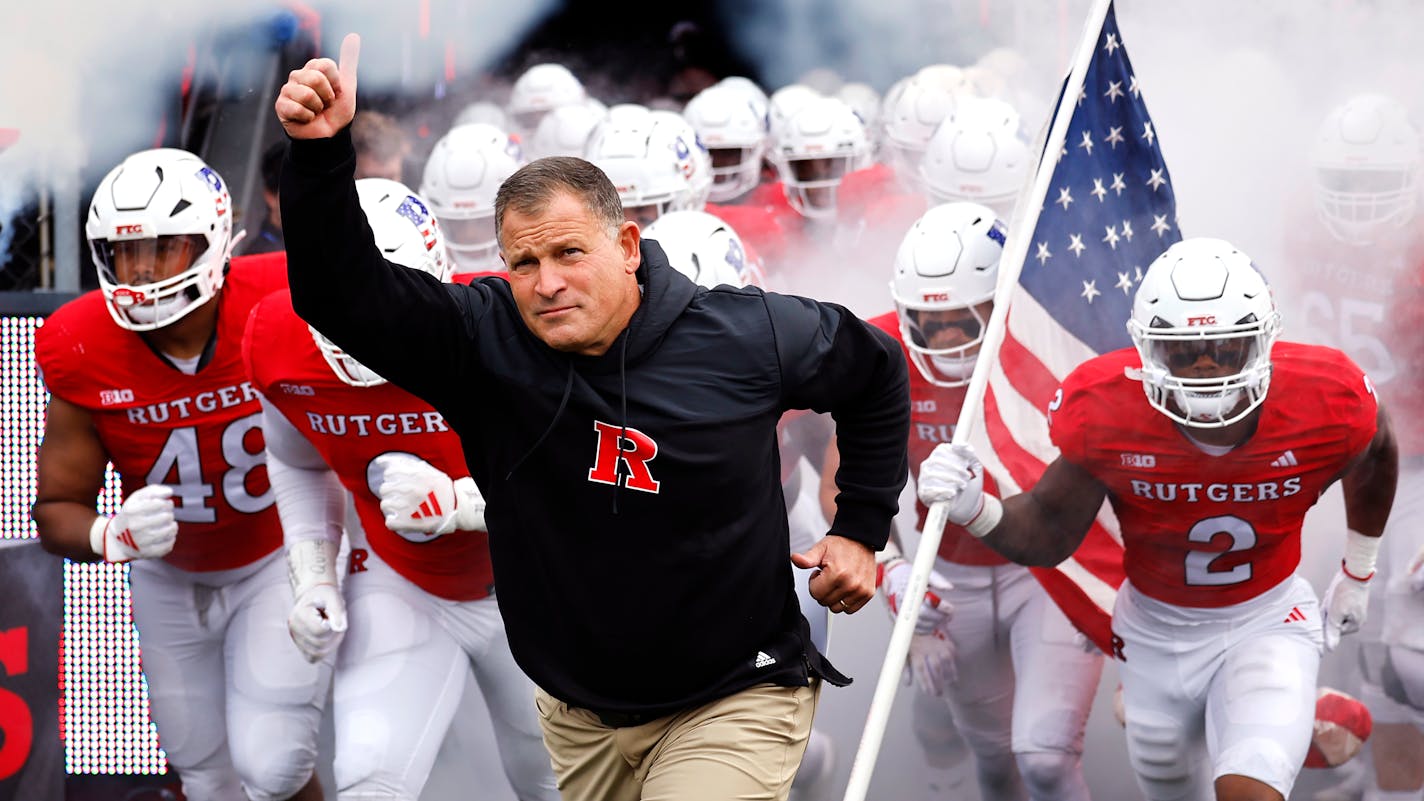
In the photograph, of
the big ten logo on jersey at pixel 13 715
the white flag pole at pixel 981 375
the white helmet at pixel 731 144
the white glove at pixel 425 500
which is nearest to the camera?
the white flag pole at pixel 981 375

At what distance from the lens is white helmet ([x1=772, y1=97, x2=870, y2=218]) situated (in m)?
6.99

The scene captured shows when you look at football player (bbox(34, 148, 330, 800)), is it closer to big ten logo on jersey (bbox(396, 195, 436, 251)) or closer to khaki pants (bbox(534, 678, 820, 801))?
big ten logo on jersey (bbox(396, 195, 436, 251))

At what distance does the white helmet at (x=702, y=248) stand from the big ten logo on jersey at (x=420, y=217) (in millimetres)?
559

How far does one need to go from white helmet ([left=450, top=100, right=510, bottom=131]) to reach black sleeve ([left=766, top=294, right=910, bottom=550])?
6154 mm

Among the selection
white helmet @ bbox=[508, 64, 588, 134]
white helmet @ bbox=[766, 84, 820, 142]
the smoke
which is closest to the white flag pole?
white helmet @ bbox=[766, 84, 820, 142]

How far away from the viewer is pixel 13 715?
16.5ft

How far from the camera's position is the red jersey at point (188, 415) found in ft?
15.3

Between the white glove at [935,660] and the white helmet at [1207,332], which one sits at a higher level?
the white helmet at [1207,332]

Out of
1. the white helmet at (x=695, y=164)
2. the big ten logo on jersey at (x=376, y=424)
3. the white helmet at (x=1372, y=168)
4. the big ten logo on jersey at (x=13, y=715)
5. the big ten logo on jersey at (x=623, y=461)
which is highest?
the white helmet at (x=1372, y=168)

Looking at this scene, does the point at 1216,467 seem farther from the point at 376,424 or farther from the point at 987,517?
the point at 376,424

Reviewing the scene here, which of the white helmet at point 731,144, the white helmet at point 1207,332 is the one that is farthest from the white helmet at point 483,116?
the white helmet at point 1207,332

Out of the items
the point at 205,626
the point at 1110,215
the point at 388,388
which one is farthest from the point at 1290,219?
the point at 205,626

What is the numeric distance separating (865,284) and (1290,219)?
146cm

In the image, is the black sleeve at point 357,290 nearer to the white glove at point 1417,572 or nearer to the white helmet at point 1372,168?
the white glove at point 1417,572
